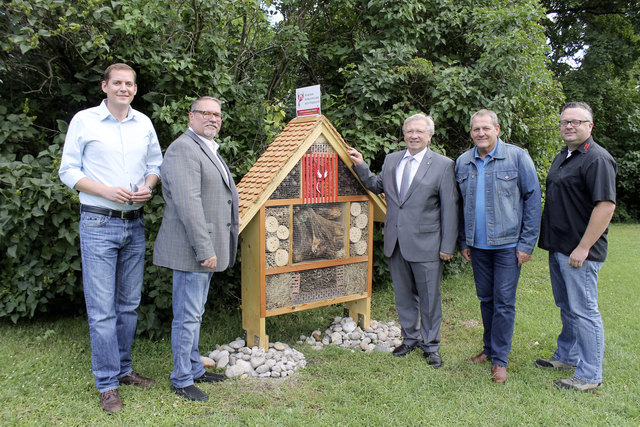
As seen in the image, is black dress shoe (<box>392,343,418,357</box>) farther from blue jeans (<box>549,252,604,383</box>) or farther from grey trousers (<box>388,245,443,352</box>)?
blue jeans (<box>549,252,604,383</box>)

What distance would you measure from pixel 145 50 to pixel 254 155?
1.45 meters

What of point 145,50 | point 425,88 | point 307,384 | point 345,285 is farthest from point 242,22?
point 307,384

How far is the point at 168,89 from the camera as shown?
15.6 feet

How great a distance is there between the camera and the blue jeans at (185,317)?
3.32 meters

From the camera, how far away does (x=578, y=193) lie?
3.55 meters

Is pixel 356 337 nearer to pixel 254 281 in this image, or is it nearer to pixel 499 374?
pixel 254 281

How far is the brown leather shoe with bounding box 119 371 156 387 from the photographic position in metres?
3.51

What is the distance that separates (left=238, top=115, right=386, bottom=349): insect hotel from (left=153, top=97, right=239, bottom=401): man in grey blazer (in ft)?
1.91

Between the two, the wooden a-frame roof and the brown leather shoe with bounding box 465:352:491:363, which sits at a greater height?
the wooden a-frame roof

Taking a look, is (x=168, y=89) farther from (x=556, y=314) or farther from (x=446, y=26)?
(x=556, y=314)

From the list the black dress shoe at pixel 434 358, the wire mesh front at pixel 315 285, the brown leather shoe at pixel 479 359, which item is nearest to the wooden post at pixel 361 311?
the wire mesh front at pixel 315 285

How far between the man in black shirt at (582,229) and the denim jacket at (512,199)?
168 mm

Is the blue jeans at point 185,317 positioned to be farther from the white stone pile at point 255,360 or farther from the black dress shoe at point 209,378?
the white stone pile at point 255,360

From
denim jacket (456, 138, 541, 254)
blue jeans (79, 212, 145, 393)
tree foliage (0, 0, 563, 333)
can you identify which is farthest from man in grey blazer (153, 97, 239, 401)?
denim jacket (456, 138, 541, 254)
